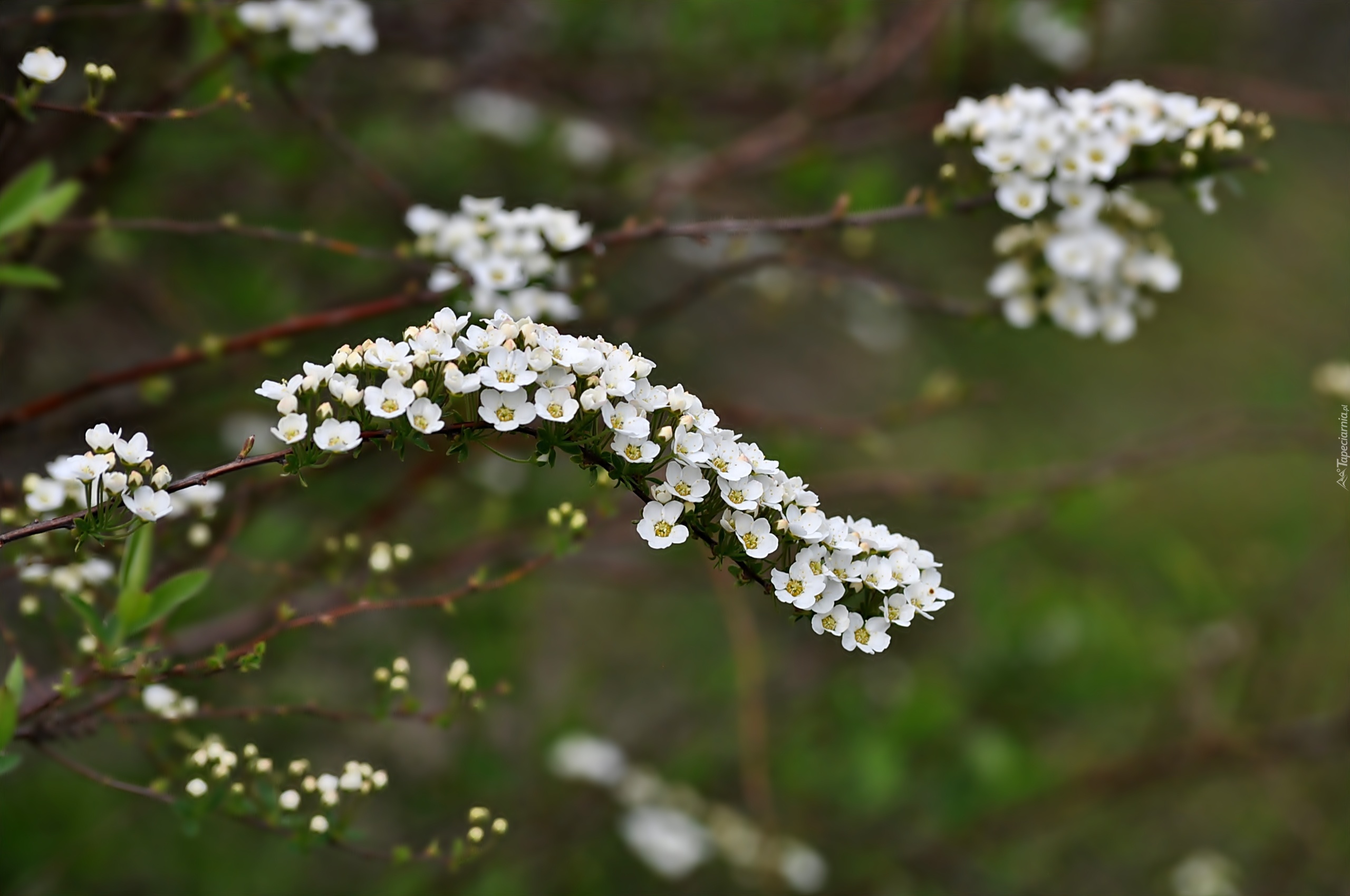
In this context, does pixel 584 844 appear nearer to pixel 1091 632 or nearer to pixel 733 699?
pixel 733 699

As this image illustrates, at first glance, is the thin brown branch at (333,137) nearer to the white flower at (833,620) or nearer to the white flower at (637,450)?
the white flower at (637,450)

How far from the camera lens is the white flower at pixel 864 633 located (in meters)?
1.38

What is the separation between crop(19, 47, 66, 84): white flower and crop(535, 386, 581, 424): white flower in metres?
0.86

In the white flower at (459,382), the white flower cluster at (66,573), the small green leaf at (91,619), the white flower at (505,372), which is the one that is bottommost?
the small green leaf at (91,619)

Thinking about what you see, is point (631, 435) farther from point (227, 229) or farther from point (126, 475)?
point (227, 229)

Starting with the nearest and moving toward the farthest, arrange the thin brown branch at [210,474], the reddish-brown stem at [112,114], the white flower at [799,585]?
the thin brown branch at [210,474], the white flower at [799,585], the reddish-brown stem at [112,114]

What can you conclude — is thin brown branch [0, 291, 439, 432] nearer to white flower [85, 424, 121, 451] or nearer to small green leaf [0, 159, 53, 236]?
small green leaf [0, 159, 53, 236]

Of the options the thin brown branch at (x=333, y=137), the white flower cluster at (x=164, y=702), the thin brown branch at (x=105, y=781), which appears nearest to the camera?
the thin brown branch at (x=105, y=781)

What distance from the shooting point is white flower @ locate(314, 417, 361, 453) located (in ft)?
4.26

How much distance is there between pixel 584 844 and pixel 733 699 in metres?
0.67

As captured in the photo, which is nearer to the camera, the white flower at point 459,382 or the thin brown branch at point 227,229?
the white flower at point 459,382

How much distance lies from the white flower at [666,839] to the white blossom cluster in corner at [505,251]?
186 cm

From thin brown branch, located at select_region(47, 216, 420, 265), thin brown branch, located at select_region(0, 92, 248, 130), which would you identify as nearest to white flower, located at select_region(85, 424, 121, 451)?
thin brown branch, located at select_region(0, 92, 248, 130)

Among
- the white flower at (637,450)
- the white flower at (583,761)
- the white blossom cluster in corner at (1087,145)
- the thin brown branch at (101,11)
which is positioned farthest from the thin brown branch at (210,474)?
the white flower at (583,761)
